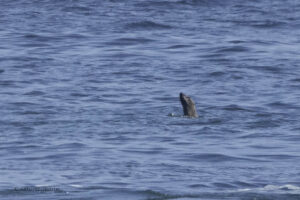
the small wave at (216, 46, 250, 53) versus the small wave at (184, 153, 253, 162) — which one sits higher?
the small wave at (184, 153, 253, 162)

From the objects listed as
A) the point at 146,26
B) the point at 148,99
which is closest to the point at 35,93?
the point at 148,99

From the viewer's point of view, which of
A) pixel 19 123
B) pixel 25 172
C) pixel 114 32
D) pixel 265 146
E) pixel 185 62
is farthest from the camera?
pixel 114 32

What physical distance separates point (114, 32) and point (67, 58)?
15.3 ft

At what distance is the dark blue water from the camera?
15.6m

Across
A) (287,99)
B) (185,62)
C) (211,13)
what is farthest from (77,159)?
(211,13)

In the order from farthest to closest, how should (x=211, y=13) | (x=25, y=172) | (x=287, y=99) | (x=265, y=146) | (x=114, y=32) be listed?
(x=211, y=13) < (x=114, y=32) < (x=287, y=99) < (x=265, y=146) < (x=25, y=172)

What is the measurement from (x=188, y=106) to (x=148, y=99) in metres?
→ 3.04

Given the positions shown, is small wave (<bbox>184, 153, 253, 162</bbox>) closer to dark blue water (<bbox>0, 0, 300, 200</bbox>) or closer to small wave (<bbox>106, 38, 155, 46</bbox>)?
dark blue water (<bbox>0, 0, 300, 200</bbox>)

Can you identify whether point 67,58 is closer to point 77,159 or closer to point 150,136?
point 150,136

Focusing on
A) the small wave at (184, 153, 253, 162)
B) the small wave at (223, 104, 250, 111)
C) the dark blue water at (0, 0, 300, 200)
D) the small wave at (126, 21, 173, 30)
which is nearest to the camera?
the dark blue water at (0, 0, 300, 200)

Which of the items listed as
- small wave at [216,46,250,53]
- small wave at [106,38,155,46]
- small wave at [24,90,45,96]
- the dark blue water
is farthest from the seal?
small wave at [106,38,155,46]

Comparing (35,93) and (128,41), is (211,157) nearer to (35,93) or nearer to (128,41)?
(35,93)

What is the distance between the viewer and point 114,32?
3447cm

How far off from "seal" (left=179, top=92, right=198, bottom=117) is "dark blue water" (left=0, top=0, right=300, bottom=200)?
0.92 feet
